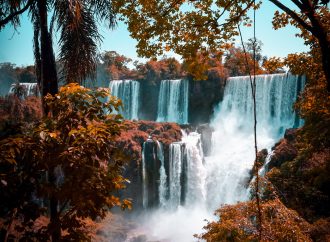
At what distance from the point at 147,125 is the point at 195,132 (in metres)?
5.35

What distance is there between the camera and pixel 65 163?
301 centimetres

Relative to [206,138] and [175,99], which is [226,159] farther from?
[175,99]

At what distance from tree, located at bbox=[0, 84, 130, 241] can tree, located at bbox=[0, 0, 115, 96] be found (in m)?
1.59

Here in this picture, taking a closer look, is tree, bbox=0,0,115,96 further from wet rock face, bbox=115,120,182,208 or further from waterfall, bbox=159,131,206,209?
waterfall, bbox=159,131,206,209

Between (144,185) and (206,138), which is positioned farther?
(206,138)

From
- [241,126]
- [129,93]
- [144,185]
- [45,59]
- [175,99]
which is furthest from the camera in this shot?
[129,93]

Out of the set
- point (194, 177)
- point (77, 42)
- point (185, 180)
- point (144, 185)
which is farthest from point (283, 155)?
point (77, 42)

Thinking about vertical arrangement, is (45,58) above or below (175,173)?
above

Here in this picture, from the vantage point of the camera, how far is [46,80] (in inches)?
183

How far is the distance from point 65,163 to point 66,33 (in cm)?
287

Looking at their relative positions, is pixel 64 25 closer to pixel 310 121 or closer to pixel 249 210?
pixel 249 210

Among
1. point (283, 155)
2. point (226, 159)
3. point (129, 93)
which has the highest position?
point (129, 93)

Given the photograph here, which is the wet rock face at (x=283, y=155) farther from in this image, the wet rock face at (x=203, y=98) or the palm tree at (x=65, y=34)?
the wet rock face at (x=203, y=98)

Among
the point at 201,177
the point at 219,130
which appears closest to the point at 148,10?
the point at 201,177
